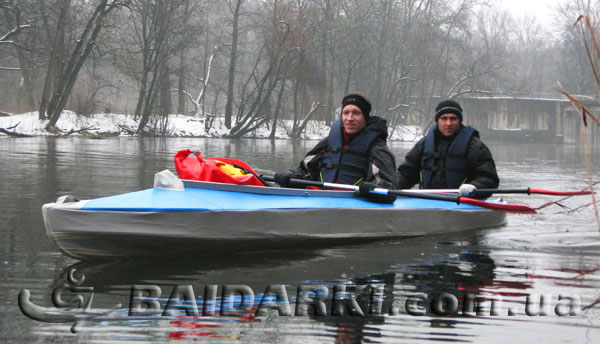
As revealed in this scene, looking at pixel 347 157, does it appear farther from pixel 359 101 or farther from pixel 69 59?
pixel 69 59

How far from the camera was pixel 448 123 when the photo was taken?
7723 mm

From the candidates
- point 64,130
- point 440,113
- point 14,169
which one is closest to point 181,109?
point 64,130

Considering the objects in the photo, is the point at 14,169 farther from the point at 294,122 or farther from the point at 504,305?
the point at 294,122

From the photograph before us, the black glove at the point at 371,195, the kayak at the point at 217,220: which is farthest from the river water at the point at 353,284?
the black glove at the point at 371,195

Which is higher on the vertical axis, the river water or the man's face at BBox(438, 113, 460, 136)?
the man's face at BBox(438, 113, 460, 136)

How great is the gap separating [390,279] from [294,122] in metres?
30.4

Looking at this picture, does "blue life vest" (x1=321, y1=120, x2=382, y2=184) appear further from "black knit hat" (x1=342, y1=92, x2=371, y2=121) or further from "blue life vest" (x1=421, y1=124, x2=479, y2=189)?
"blue life vest" (x1=421, y1=124, x2=479, y2=189)

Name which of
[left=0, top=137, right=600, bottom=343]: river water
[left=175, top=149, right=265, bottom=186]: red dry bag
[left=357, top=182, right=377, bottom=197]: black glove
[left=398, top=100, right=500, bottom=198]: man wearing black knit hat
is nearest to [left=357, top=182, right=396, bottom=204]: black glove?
[left=357, top=182, right=377, bottom=197]: black glove

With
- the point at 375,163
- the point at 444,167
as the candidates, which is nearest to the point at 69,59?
the point at 444,167

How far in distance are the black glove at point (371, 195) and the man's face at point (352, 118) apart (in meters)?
0.65

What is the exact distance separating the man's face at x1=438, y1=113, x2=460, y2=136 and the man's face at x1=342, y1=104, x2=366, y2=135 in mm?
1133

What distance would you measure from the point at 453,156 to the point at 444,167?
0.16 m

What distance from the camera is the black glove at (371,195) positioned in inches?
259

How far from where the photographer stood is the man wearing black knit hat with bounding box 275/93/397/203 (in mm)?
6957
